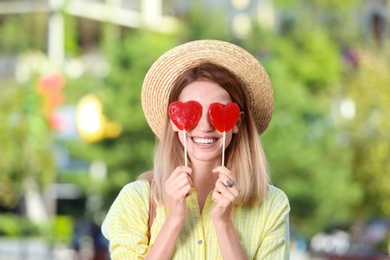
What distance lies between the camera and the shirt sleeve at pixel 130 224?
385 cm

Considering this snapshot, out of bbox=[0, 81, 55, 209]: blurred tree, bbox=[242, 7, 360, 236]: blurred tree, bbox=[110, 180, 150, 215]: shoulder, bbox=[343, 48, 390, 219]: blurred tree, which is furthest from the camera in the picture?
bbox=[343, 48, 390, 219]: blurred tree

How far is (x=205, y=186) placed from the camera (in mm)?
3977

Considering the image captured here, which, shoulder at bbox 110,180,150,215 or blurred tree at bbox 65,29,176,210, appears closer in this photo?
shoulder at bbox 110,180,150,215

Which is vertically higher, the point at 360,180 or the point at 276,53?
the point at 276,53

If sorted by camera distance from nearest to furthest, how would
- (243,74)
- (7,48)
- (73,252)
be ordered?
(243,74), (73,252), (7,48)

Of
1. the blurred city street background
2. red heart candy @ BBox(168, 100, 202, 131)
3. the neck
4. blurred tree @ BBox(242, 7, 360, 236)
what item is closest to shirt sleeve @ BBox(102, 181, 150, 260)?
the neck

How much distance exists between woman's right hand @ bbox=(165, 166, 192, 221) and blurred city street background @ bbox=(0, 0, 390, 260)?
2059 centimetres

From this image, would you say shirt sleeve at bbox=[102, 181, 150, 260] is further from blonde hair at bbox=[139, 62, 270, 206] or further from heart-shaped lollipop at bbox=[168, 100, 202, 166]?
heart-shaped lollipop at bbox=[168, 100, 202, 166]

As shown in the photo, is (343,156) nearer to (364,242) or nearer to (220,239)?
(364,242)

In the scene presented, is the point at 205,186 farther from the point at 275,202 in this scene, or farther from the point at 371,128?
the point at 371,128

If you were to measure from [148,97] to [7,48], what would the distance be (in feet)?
116

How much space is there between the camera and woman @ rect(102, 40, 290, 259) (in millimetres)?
3736

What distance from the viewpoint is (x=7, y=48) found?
1534 inches

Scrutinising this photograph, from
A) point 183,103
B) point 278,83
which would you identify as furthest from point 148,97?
point 278,83
